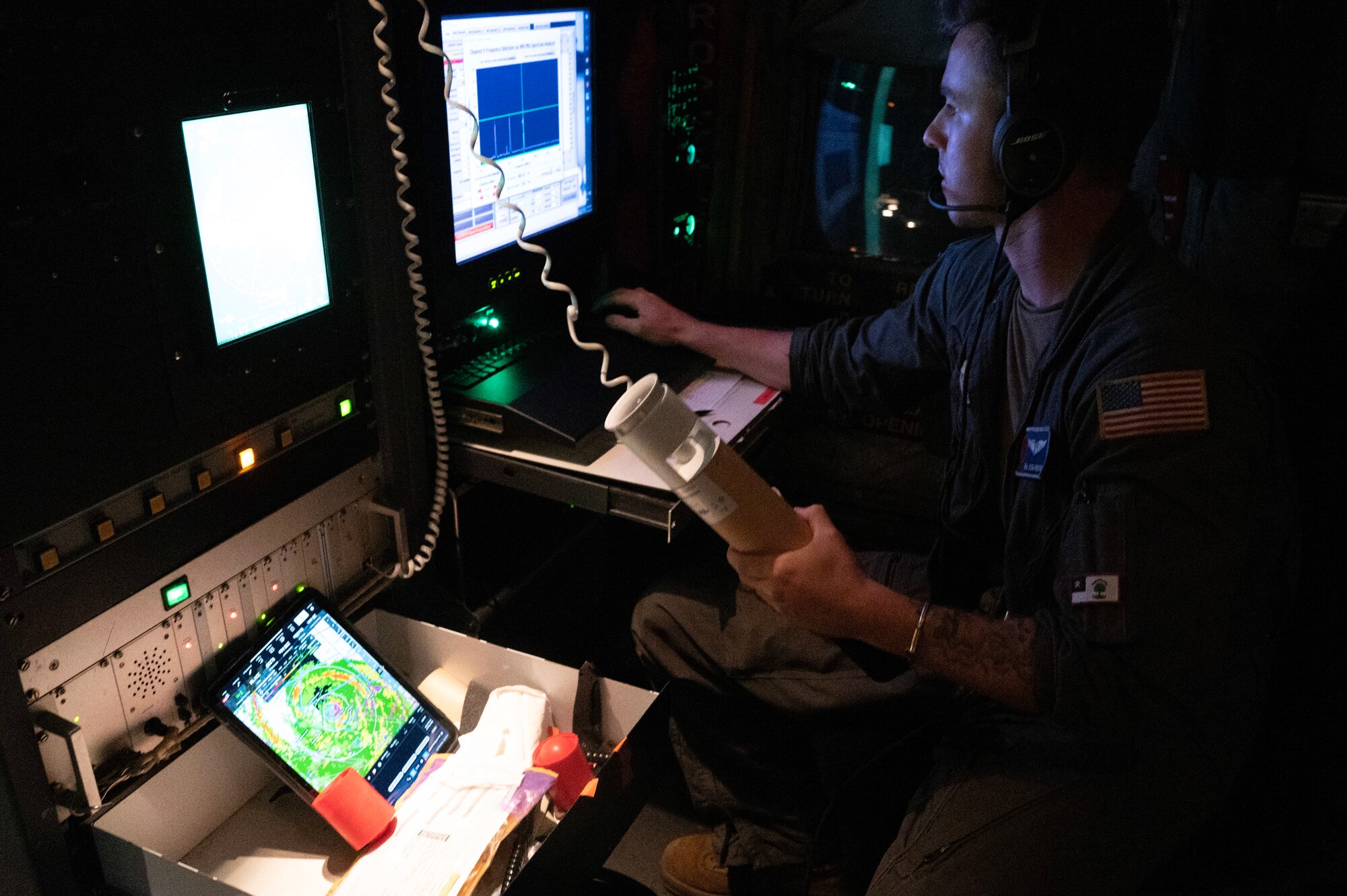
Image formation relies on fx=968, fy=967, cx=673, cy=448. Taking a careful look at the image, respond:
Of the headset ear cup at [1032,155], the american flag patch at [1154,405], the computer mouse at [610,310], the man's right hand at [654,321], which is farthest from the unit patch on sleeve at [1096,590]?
the computer mouse at [610,310]

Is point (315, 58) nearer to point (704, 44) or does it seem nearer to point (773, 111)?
point (704, 44)

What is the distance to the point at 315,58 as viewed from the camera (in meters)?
1.18

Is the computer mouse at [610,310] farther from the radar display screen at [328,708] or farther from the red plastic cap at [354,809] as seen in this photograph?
the red plastic cap at [354,809]

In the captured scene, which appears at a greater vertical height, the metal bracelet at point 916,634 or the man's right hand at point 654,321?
the man's right hand at point 654,321

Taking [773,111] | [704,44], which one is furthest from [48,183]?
[773,111]

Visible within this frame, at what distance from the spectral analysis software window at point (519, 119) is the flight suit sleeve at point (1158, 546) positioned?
96cm

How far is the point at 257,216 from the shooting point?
3.73ft

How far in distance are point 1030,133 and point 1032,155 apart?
0.03 meters

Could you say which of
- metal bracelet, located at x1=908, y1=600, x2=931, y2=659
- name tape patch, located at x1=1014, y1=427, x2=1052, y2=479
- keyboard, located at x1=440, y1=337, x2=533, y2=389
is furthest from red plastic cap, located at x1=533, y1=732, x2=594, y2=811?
name tape patch, located at x1=1014, y1=427, x2=1052, y2=479

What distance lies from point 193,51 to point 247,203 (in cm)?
17

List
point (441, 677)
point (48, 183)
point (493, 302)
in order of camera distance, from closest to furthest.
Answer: point (48, 183) < point (441, 677) < point (493, 302)

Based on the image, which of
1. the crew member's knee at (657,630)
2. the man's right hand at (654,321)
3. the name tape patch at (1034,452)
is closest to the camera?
the name tape patch at (1034,452)

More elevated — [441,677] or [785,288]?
[785,288]

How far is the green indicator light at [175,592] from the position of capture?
44.6 inches
